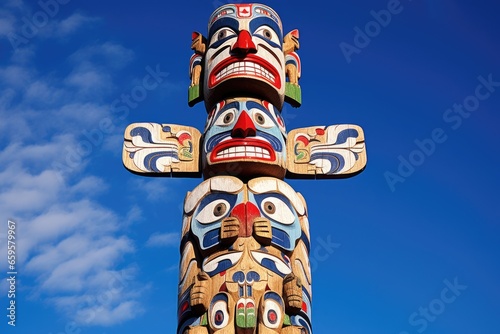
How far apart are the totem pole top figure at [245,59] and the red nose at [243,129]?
2.62 ft

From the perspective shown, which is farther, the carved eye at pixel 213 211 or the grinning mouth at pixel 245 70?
the grinning mouth at pixel 245 70

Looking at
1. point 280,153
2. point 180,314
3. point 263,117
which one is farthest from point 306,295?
point 263,117

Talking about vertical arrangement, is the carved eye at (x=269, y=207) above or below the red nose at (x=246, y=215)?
above

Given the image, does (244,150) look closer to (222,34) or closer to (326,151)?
(326,151)

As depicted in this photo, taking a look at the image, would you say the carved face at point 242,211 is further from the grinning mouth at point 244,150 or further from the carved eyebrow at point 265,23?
the carved eyebrow at point 265,23

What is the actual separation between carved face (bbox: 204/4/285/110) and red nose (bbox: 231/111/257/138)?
80 centimetres

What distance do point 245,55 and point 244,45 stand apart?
0.50 ft

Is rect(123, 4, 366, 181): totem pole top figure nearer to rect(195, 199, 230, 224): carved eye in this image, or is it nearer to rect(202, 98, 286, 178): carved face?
rect(202, 98, 286, 178): carved face

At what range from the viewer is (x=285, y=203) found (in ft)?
27.0

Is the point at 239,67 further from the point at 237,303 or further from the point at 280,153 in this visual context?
the point at 237,303

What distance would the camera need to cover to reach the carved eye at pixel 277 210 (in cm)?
801

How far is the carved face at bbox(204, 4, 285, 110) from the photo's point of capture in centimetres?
934

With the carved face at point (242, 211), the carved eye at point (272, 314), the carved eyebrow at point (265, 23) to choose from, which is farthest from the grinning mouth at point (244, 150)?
the carved eye at point (272, 314)

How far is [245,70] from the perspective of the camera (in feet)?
30.5
